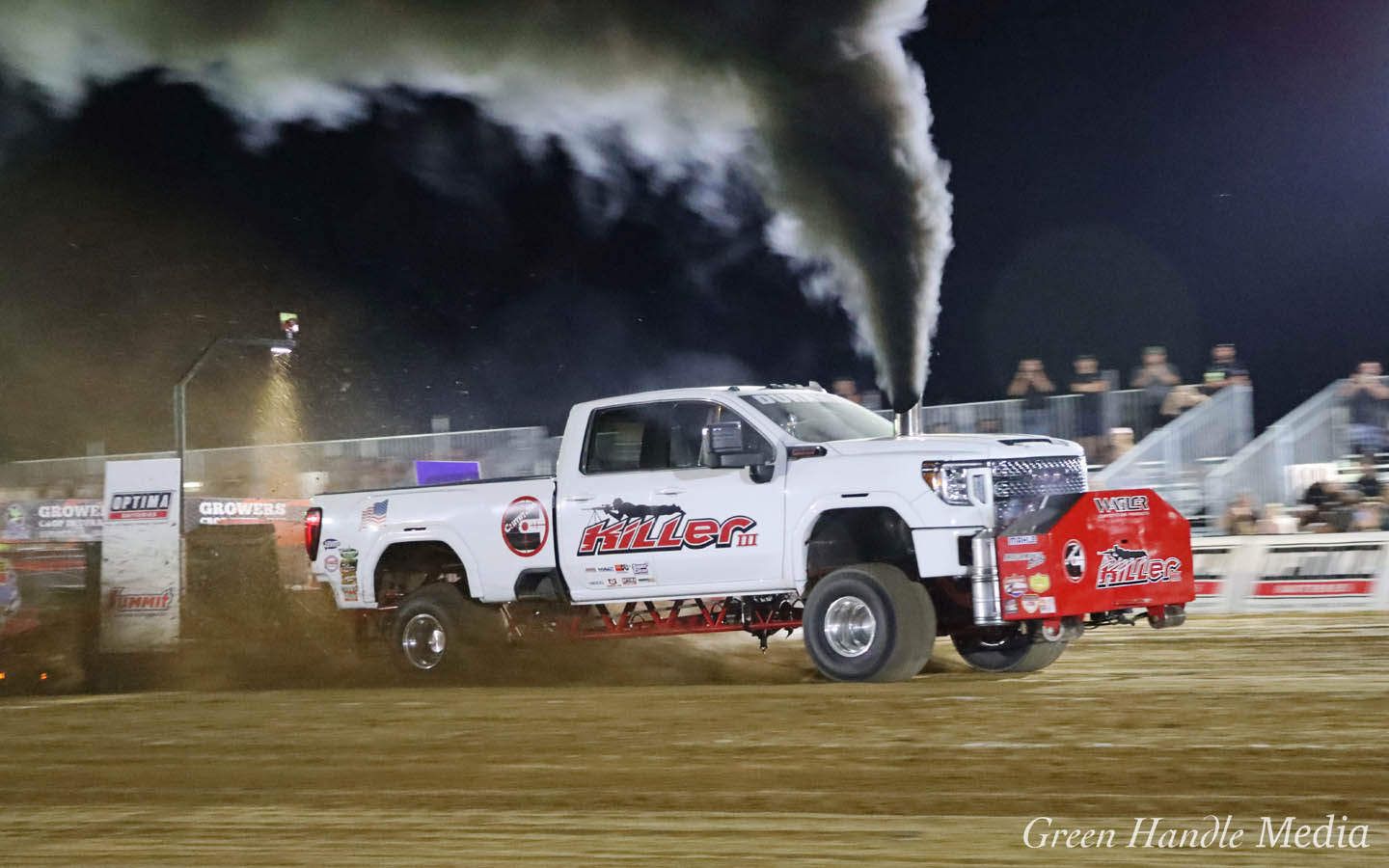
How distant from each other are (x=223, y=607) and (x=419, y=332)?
98.6ft

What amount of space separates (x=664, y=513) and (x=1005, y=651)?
260 cm

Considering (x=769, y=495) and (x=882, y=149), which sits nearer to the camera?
(x=769, y=495)

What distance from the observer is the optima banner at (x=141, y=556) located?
14758mm

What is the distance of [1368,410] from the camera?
15727mm

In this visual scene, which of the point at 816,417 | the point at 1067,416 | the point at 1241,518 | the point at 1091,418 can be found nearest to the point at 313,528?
the point at 816,417

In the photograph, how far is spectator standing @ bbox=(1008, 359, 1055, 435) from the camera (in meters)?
17.1

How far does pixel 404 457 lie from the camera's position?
23.8 metres

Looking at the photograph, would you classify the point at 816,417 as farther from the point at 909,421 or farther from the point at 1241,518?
the point at 1241,518

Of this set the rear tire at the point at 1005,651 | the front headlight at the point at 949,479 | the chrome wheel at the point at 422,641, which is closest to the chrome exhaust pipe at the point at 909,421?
the rear tire at the point at 1005,651

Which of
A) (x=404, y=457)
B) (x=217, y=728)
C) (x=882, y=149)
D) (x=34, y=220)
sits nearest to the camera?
(x=217, y=728)

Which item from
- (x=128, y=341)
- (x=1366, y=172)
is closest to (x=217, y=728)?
(x=1366, y=172)

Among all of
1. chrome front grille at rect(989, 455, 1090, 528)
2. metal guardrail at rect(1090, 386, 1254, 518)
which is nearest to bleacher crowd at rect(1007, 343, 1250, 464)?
metal guardrail at rect(1090, 386, 1254, 518)

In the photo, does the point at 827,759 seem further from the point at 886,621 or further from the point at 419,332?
the point at 419,332

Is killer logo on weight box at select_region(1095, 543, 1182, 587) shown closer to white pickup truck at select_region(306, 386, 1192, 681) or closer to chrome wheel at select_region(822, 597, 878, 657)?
white pickup truck at select_region(306, 386, 1192, 681)
